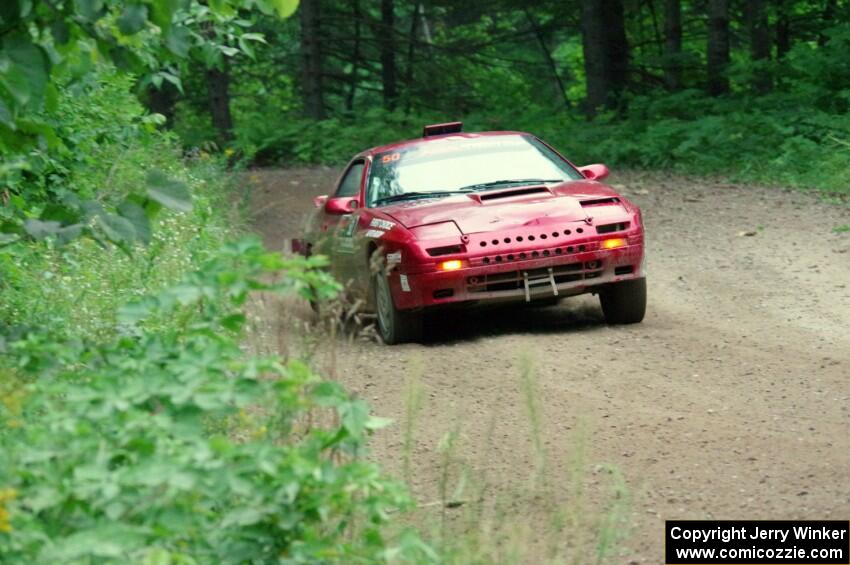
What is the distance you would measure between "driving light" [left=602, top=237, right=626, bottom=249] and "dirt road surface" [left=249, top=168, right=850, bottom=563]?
0.67 meters

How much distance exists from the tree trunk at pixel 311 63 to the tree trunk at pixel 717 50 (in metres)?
10.0

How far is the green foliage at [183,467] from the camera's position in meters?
3.67

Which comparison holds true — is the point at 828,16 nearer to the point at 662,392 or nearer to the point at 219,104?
the point at 219,104

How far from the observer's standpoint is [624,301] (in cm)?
1052

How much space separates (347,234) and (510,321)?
5.05 ft

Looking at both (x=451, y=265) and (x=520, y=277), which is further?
(x=520, y=277)

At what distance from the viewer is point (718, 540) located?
546 centimetres

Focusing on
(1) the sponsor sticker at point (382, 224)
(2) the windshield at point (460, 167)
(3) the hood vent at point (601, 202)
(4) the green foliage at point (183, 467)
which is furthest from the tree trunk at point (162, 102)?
(4) the green foliage at point (183, 467)

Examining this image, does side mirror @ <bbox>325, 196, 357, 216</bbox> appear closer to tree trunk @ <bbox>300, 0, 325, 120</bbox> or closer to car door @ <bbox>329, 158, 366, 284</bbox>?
car door @ <bbox>329, 158, 366, 284</bbox>

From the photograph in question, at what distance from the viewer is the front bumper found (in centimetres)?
998

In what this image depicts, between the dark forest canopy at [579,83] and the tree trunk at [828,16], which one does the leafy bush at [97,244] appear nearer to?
the dark forest canopy at [579,83]

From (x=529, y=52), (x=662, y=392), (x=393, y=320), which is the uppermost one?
(x=662, y=392)

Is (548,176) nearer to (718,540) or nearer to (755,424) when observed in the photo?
(755,424)

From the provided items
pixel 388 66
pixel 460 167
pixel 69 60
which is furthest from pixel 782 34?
pixel 69 60
